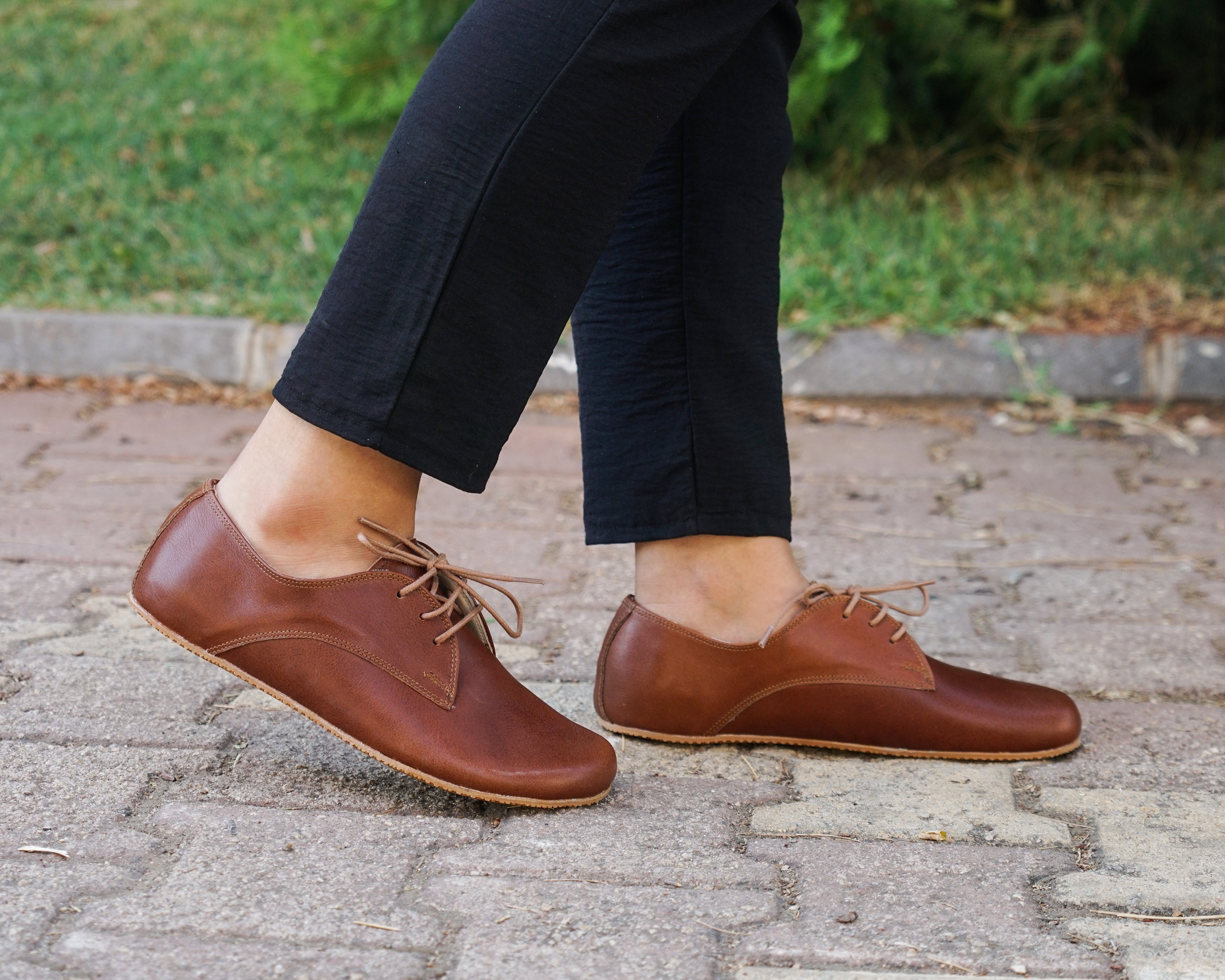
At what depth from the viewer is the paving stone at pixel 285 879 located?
103 cm

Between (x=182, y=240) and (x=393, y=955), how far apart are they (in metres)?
3.41

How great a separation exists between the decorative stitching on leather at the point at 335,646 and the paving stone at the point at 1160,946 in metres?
0.63

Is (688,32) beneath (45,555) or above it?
above

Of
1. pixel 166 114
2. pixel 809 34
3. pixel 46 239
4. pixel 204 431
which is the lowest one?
pixel 204 431

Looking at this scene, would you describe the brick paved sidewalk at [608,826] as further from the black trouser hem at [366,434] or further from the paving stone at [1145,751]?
the black trouser hem at [366,434]

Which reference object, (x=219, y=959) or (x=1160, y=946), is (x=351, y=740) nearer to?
(x=219, y=959)

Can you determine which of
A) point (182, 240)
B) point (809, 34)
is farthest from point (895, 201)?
point (182, 240)

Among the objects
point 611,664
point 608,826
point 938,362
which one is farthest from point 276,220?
point 608,826

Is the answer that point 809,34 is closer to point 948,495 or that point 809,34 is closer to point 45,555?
point 948,495

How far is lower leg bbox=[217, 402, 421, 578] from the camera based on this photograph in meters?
1.22

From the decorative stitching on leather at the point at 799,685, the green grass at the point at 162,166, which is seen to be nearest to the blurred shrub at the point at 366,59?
the green grass at the point at 162,166

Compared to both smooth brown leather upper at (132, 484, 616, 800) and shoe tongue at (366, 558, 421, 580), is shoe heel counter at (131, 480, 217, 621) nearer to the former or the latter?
smooth brown leather upper at (132, 484, 616, 800)

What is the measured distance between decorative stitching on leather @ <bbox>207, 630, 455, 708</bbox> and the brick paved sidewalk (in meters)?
0.13

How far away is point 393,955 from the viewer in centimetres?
101
